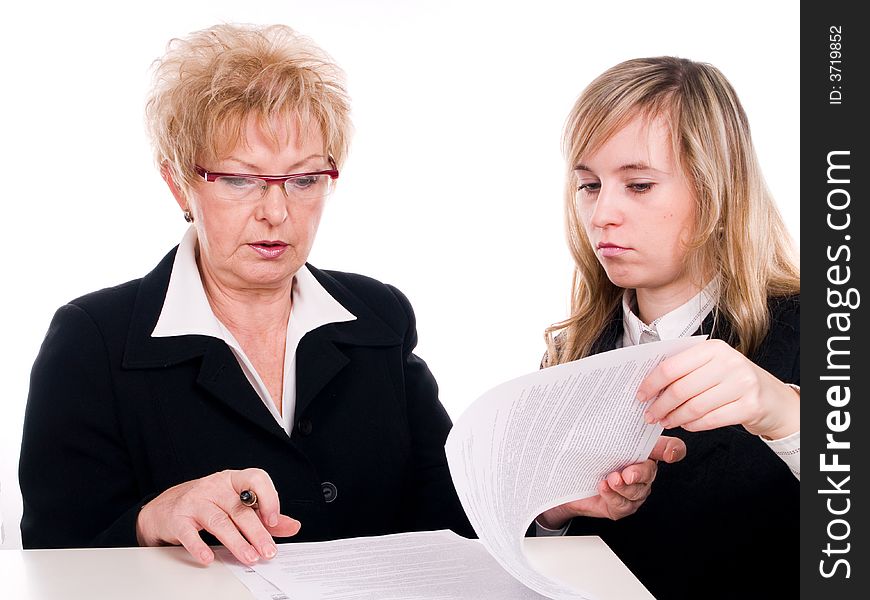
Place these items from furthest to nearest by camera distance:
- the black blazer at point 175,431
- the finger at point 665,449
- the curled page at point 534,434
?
1. the black blazer at point 175,431
2. the finger at point 665,449
3. the curled page at point 534,434

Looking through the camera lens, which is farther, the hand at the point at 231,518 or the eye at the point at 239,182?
the eye at the point at 239,182

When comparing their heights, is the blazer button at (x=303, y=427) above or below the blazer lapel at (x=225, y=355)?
below

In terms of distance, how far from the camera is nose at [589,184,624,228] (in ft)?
5.04

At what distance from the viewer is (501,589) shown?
3.66 ft

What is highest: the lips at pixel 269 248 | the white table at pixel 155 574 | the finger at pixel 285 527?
the lips at pixel 269 248

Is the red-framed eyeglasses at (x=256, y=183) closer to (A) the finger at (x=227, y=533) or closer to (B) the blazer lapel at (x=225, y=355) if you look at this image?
(B) the blazer lapel at (x=225, y=355)

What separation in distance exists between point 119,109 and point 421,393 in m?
2.00

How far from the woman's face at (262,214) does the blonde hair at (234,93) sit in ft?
0.06

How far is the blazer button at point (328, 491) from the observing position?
1.56m

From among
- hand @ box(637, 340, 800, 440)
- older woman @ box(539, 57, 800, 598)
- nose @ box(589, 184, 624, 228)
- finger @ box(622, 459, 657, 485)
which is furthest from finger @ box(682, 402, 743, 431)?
nose @ box(589, 184, 624, 228)

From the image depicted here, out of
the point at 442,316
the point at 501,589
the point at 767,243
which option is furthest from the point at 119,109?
the point at 501,589

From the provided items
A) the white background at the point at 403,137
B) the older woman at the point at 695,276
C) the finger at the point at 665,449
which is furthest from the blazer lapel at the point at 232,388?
the white background at the point at 403,137

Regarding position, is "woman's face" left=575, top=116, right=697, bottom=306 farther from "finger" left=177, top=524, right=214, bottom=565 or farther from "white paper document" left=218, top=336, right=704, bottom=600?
"finger" left=177, top=524, right=214, bottom=565

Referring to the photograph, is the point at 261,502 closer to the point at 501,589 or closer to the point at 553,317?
the point at 501,589
